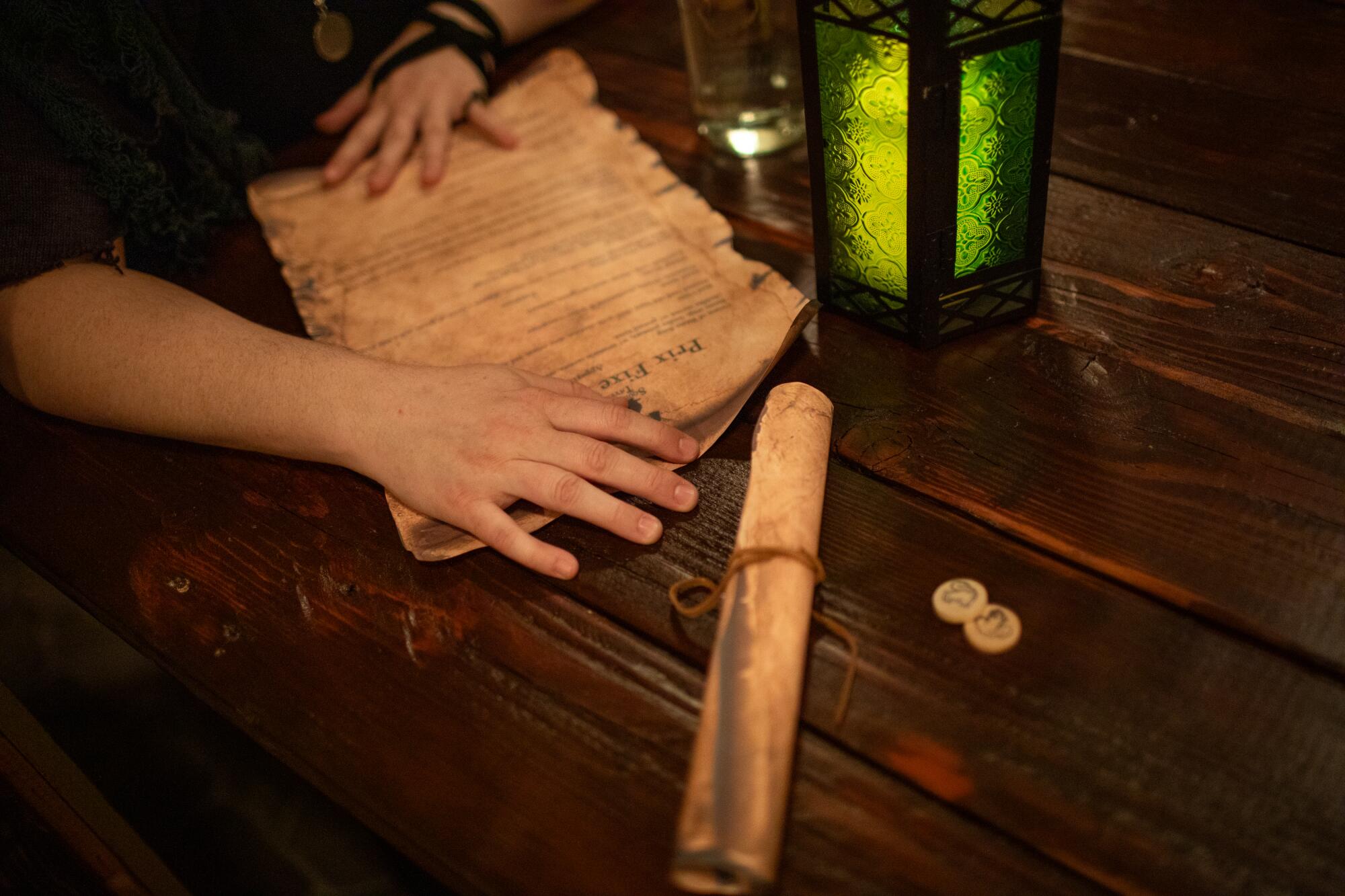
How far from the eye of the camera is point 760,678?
50 centimetres

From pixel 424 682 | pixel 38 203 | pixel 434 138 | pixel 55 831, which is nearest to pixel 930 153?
pixel 424 682

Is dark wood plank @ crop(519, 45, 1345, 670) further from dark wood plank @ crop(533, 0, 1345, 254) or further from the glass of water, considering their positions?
the glass of water

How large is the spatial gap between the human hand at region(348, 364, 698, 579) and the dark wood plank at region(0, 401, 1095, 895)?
1.3 inches

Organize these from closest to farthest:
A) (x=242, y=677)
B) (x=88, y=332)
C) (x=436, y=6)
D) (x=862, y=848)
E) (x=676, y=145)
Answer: (x=862, y=848)
(x=242, y=677)
(x=88, y=332)
(x=676, y=145)
(x=436, y=6)

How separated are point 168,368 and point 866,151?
52 centimetres

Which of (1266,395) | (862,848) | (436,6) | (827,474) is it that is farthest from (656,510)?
(436,6)

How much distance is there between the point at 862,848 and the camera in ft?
1.55

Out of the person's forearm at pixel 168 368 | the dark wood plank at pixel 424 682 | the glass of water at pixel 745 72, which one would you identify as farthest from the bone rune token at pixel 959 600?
the glass of water at pixel 745 72

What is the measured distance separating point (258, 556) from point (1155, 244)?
70 cm

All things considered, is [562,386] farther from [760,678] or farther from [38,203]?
[38,203]

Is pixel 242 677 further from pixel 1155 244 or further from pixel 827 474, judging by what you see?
pixel 1155 244

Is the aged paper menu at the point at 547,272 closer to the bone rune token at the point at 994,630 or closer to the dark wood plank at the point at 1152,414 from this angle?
the dark wood plank at the point at 1152,414

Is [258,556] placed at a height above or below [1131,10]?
below

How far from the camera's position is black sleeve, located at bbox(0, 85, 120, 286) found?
0.74m
